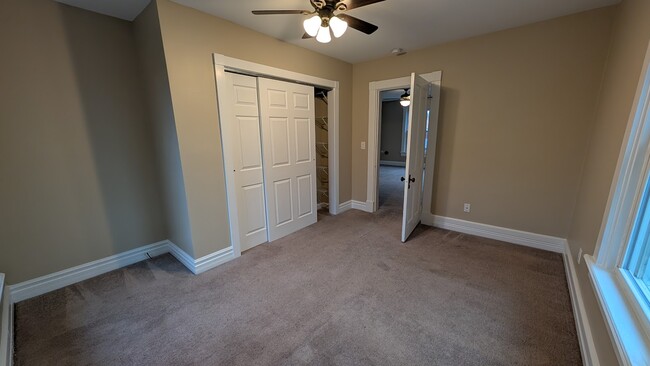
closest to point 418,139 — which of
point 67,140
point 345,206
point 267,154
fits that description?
point 345,206

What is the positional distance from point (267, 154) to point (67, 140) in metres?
1.75

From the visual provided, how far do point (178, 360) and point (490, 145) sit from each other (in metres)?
3.57

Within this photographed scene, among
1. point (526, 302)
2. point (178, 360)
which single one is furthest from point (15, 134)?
point (526, 302)

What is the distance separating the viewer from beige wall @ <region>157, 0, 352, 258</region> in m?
2.07

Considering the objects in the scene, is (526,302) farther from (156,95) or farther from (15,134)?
(15,134)

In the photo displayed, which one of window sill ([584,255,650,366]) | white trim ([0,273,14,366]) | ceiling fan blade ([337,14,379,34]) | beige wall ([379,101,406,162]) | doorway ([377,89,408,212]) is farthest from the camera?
beige wall ([379,101,406,162])

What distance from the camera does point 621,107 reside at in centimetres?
166

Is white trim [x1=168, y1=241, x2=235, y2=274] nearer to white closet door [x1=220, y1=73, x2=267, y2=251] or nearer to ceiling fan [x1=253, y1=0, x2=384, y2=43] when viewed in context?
white closet door [x1=220, y1=73, x2=267, y2=251]

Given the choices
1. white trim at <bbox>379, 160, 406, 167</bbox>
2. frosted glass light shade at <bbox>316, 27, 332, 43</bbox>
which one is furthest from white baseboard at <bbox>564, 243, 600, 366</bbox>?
white trim at <bbox>379, 160, 406, 167</bbox>

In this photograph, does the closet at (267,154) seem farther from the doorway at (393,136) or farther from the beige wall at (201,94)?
the doorway at (393,136)

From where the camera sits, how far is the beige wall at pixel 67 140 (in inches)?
74.9

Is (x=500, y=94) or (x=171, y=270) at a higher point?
(x=500, y=94)

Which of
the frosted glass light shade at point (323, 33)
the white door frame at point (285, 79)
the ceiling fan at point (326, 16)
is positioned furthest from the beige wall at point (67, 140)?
the frosted glass light shade at point (323, 33)

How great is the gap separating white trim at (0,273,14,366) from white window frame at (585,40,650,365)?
3141 mm
